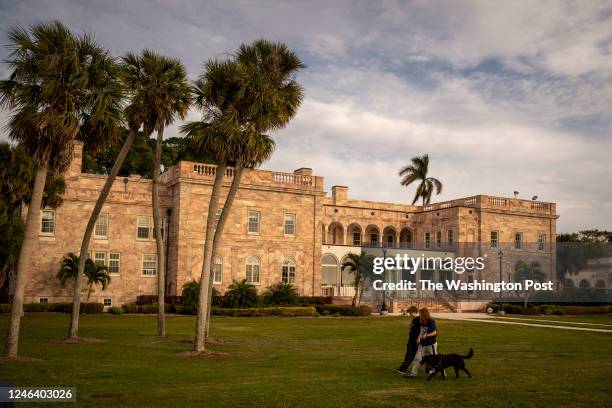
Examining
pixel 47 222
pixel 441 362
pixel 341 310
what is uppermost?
pixel 47 222

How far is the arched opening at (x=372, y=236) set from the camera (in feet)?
194

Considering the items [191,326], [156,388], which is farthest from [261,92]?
[191,326]

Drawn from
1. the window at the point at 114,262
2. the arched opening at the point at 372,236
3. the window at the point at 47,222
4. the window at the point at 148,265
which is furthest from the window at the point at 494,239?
the window at the point at 47,222

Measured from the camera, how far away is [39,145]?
17828mm

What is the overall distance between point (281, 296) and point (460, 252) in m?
20.6

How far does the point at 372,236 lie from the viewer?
5981cm

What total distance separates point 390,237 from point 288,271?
53.9ft

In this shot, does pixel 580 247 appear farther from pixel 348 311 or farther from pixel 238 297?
pixel 238 297

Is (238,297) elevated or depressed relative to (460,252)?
depressed

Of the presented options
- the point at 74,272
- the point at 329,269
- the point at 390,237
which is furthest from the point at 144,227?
the point at 390,237

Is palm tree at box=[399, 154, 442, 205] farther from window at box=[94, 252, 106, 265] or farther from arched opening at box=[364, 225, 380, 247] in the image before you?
window at box=[94, 252, 106, 265]

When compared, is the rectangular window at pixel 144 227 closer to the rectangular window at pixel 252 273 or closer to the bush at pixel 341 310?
the rectangular window at pixel 252 273

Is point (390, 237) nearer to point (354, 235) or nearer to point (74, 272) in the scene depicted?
point (354, 235)

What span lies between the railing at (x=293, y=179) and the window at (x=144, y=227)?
9891 mm
